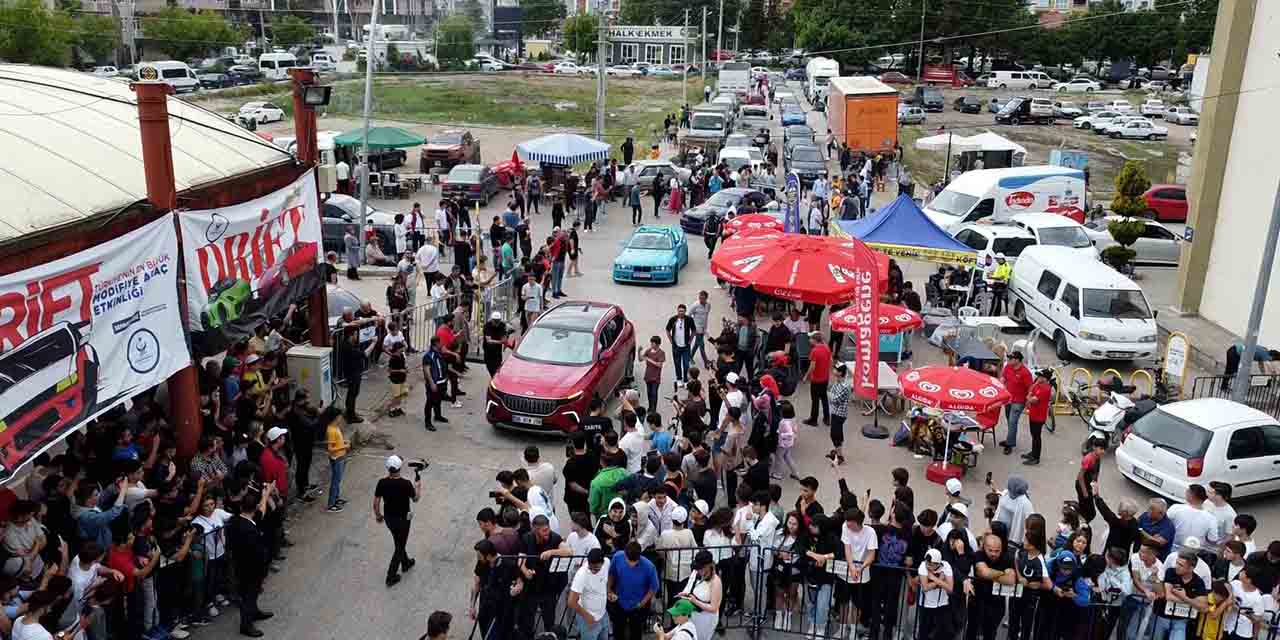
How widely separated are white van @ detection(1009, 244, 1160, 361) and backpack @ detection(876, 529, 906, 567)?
10871 millimetres

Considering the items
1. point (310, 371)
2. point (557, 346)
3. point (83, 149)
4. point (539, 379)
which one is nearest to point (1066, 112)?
point (557, 346)

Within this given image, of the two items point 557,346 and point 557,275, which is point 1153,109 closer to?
point 557,275

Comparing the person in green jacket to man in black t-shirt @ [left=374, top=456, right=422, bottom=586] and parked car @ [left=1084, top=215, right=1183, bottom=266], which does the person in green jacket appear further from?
parked car @ [left=1084, top=215, right=1183, bottom=266]

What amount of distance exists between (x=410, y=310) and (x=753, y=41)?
108 metres

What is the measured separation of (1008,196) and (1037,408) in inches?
616

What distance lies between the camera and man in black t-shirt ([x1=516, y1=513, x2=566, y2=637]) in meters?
8.88

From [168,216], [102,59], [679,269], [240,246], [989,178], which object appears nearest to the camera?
[168,216]

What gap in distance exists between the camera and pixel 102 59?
78.1 meters

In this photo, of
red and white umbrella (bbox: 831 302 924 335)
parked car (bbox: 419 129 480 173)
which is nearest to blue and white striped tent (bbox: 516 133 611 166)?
parked car (bbox: 419 129 480 173)

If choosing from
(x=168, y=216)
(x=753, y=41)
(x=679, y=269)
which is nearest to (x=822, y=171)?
(x=679, y=269)

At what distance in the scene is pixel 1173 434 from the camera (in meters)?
13.1

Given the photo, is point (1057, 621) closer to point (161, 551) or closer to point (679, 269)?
point (161, 551)

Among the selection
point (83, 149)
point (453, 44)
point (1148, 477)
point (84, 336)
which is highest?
point (453, 44)

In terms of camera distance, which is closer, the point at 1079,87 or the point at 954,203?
the point at 954,203
